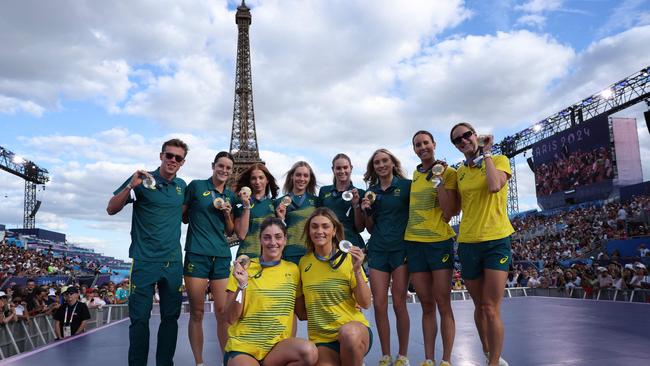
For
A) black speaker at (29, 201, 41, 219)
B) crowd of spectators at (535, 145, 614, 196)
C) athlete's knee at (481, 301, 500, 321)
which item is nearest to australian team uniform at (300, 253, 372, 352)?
athlete's knee at (481, 301, 500, 321)

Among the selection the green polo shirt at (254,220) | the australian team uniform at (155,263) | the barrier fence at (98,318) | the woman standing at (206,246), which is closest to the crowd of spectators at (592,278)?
the barrier fence at (98,318)

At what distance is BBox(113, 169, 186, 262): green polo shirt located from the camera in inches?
151

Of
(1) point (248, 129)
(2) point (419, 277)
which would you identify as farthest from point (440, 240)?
(1) point (248, 129)

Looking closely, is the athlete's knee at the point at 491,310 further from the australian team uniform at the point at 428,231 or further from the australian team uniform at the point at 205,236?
the australian team uniform at the point at 205,236

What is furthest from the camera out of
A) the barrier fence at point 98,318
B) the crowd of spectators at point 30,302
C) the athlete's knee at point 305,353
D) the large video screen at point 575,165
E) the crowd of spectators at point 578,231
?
the large video screen at point 575,165

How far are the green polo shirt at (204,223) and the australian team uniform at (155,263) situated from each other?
18cm

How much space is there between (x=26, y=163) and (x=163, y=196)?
181ft

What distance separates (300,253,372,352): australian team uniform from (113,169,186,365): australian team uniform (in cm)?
131

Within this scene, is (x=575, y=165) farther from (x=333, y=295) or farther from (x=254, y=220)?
(x=333, y=295)

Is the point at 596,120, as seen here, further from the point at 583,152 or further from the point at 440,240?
the point at 440,240

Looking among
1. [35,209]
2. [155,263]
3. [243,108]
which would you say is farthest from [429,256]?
[35,209]

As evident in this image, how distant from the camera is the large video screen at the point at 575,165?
1089 inches

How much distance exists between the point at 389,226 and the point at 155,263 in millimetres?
1969

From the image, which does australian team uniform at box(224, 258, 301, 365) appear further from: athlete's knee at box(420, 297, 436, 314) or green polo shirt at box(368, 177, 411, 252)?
athlete's knee at box(420, 297, 436, 314)
